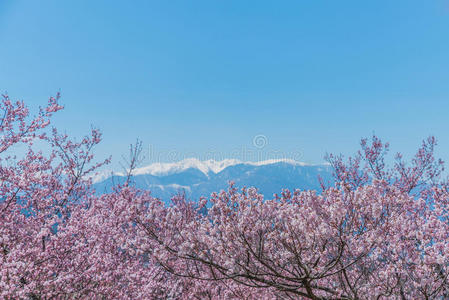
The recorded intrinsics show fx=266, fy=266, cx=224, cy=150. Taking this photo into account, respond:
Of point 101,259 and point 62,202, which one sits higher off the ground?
point 62,202

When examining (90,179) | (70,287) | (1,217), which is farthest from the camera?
(90,179)

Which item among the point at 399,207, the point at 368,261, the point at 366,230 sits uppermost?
the point at 399,207

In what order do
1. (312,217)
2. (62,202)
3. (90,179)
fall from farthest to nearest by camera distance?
(90,179) < (62,202) < (312,217)

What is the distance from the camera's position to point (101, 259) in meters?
8.56

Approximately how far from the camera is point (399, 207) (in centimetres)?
712

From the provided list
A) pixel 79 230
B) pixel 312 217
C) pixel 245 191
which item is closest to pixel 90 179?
pixel 79 230

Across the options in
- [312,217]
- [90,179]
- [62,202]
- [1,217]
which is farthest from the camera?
[90,179]

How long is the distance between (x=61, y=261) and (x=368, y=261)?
9.02m

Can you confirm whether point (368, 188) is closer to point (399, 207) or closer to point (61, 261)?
point (399, 207)

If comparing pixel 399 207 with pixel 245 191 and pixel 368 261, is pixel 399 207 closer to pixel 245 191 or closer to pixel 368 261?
pixel 368 261

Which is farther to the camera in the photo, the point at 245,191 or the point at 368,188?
the point at 245,191

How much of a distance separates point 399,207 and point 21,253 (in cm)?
1011

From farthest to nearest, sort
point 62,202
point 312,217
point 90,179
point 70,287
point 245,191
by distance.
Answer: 1. point 90,179
2. point 62,202
3. point 70,287
4. point 245,191
5. point 312,217

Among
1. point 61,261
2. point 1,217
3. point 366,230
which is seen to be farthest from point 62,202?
point 366,230
